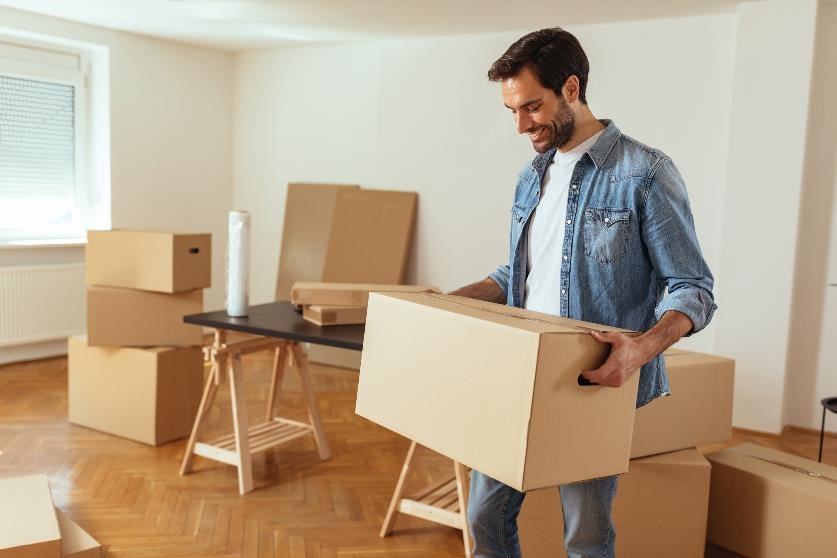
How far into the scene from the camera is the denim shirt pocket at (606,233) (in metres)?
1.52

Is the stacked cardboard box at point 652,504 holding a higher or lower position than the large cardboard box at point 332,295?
lower

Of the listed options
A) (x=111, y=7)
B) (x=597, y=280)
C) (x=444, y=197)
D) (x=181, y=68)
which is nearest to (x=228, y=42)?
(x=181, y=68)

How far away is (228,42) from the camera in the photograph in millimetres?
5992

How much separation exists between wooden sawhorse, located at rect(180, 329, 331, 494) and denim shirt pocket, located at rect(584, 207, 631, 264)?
2.11m

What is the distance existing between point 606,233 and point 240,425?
222cm

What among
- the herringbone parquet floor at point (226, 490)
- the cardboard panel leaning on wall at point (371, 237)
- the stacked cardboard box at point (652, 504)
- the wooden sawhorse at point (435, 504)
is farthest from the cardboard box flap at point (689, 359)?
the cardboard panel leaning on wall at point (371, 237)

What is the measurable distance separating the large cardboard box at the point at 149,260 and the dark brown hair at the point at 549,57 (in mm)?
2501

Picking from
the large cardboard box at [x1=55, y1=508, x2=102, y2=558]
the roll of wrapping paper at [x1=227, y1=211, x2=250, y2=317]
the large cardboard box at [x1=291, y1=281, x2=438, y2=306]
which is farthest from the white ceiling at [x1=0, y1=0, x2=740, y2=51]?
the large cardboard box at [x1=55, y1=508, x2=102, y2=558]

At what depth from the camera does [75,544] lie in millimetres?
2330

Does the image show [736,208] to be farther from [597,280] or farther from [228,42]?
[228,42]

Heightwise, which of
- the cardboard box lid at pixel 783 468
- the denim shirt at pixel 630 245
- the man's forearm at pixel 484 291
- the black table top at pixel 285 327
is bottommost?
the cardboard box lid at pixel 783 468

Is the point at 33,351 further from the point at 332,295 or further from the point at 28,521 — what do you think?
the point at 28,521

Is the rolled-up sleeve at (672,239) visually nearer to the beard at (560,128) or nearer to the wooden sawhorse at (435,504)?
the beard at (560,128)

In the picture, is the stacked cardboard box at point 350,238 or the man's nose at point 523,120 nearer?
the man's nose at point 523,120
